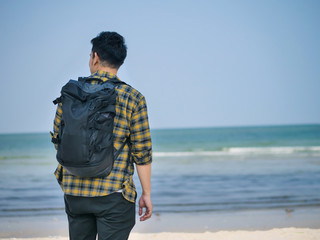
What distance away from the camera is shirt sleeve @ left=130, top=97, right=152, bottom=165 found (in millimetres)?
1918

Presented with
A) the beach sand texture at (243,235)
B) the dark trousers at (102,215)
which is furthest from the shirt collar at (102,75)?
the beach sand texture at (243,235)

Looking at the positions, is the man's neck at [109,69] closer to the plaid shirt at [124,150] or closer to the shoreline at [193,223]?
the plaid shirt at [124,150]

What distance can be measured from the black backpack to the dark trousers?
0.13 m

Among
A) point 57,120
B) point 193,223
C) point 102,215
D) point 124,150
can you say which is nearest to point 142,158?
point 124,150

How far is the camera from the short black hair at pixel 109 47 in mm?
1966

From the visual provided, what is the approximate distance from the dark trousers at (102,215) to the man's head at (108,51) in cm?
63

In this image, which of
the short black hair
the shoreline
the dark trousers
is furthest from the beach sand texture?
the short black hair

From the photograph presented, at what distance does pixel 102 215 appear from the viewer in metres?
1.86

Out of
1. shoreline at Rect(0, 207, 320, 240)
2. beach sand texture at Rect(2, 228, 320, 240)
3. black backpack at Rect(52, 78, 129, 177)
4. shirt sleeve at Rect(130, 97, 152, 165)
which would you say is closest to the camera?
black backpack at Rect(52, 78, 129, 177)

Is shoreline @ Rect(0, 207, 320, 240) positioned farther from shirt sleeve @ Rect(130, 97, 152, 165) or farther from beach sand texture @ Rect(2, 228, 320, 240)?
shirt sleeve @ Rect(130, 97, 152, 165)

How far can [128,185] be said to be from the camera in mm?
1898

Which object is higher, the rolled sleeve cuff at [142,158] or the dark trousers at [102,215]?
the rolled sleeve cuff at [142,158]

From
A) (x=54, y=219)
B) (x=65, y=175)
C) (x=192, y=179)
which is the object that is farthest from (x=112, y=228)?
(x=192, y=179)

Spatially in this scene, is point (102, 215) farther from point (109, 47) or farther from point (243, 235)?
point (243, 235)
